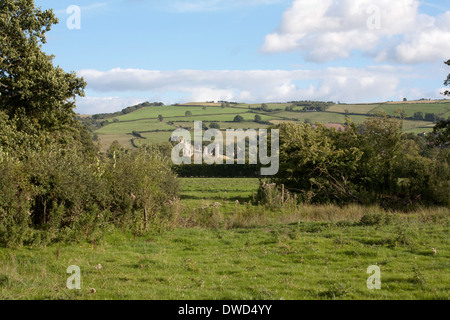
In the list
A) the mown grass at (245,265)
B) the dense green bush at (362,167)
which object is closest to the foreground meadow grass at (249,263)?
the mown grass at (245,265)

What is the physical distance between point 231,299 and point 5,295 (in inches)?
175

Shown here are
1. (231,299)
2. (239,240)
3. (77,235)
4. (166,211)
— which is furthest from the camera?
(166,211)

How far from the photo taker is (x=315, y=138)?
87.4 feet

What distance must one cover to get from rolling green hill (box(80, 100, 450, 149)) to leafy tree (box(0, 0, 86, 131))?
220 ft

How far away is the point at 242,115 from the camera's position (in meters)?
117

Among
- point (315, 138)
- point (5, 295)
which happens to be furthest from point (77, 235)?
point (315, 138)

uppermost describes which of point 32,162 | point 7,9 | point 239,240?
point 7,9

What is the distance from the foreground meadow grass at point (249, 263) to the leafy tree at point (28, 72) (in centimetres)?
985

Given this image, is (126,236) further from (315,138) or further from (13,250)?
(315,138)

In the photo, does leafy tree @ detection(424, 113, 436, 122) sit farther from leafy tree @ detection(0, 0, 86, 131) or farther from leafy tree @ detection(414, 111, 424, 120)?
leafy tree @ detection(0, 0, 86, 131)

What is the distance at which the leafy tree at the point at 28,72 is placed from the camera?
64.2 feet

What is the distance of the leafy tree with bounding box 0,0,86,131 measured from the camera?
19.6 m

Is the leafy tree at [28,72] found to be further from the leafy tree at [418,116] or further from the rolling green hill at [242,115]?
the leafy tree at [418,116]

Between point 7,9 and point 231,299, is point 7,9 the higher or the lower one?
the higher one
